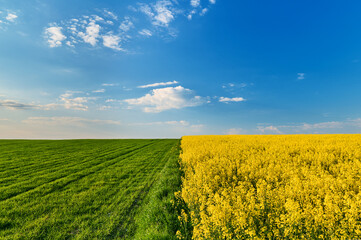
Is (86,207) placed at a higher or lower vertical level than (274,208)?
lower

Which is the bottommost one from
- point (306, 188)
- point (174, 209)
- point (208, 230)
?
point (174, 209)

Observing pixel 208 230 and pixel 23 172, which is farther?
pixel 23 172

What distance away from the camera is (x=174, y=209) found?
279 inches

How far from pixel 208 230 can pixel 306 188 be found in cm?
356

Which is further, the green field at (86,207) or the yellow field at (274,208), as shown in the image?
the green field at (86,207)

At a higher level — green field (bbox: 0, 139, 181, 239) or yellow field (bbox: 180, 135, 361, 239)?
yellow field (bbox: 180, 135, 361, 239)

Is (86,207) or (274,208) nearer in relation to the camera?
(274,208)

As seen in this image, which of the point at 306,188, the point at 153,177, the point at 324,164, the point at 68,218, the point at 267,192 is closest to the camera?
the point at 267,192

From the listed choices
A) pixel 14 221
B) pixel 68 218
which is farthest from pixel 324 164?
pixel 14 221

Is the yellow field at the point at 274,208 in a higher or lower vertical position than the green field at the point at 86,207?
higher

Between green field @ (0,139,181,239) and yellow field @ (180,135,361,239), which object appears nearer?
yellow field @ (180,135,361,239)

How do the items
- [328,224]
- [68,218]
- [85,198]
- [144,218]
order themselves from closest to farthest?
[328,224], [144,218], [68,218], [85,198]

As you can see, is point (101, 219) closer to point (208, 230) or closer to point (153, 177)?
point (208, 230)

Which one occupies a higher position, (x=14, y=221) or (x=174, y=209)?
(x=174, y=209)
